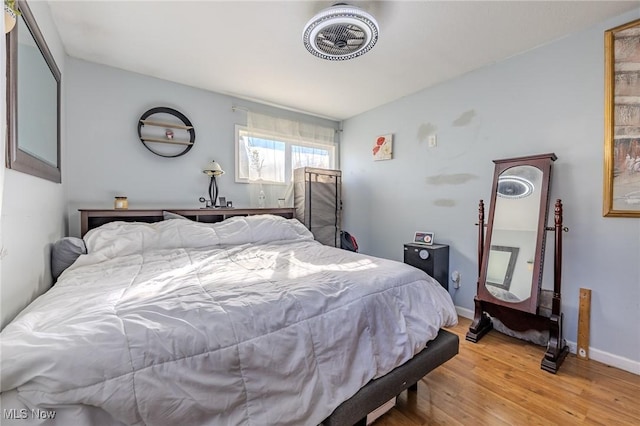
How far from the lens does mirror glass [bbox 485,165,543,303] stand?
216cm

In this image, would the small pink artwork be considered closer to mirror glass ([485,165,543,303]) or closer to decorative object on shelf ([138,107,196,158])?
mirror glass ([485,165,543,303])

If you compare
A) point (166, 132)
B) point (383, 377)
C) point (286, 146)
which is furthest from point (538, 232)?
point (166, 132)

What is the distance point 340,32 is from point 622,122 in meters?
2.03

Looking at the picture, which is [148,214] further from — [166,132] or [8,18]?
[8,18]

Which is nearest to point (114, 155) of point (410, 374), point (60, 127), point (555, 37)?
point (60, 127)

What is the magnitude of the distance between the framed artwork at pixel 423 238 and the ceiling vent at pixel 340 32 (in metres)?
1.97

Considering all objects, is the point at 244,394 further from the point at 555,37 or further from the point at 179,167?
the point at 555,37

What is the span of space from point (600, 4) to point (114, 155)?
3.99 meters

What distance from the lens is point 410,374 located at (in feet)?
4.58

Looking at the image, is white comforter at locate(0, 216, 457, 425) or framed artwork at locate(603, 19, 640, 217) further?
framed artwork at locate(603, 19, 640, 217)

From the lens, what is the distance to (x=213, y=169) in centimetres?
294

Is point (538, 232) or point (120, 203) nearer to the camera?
point (538, 232)

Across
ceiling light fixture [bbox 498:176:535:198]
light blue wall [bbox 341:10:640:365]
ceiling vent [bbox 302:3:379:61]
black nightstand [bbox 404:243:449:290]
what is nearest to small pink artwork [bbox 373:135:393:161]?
light blue wall [bbox 341:10:640:365]

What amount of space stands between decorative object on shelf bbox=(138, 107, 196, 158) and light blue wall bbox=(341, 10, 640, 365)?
90.1 inches
